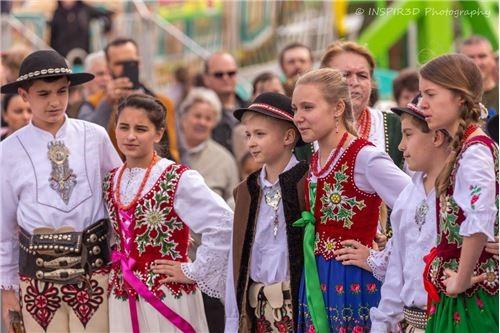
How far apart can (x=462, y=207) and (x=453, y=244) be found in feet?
0.81

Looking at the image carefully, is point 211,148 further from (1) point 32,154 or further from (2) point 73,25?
(2) point 73,25

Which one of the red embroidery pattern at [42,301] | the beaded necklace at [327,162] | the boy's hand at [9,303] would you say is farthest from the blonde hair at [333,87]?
the boy's hand at [9,303]

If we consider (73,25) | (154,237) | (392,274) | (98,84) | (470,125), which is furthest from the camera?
(73,25)

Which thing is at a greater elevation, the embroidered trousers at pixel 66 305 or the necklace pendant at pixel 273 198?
the necklace pendant at pixel 273 198

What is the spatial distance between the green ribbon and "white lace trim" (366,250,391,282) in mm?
290

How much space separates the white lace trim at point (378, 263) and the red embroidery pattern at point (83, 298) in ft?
5.23

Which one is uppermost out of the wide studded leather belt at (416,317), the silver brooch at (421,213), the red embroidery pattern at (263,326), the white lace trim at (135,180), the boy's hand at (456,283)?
the white lace trim at (135,180)

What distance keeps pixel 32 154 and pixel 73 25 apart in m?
7.27

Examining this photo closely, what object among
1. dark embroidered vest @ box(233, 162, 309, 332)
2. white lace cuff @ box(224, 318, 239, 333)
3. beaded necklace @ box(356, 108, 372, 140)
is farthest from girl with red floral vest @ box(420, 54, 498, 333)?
beaded necklace @ box(356, 108, 372, 140)

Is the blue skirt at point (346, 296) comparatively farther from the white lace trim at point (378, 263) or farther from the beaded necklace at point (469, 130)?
the beaded necklace at point (469, 130)

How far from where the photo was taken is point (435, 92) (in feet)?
18.7

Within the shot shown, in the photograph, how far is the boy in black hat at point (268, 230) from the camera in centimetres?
653

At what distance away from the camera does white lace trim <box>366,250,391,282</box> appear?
6.23 meters

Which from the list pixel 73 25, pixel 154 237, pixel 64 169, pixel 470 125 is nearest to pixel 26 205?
pixel 64 169
